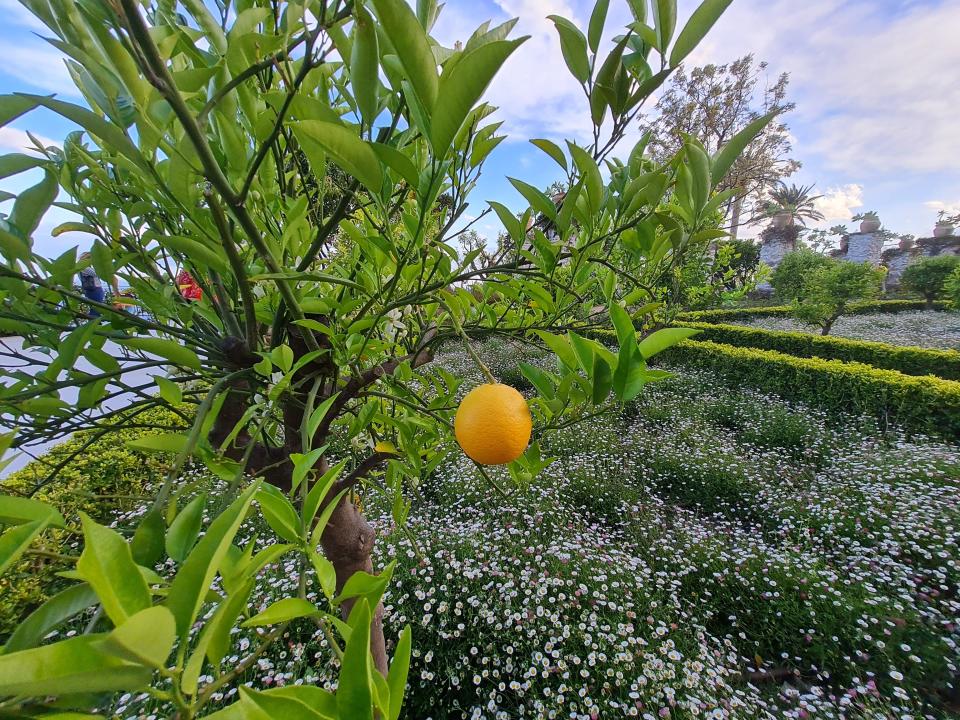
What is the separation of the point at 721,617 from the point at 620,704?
1.00 metres

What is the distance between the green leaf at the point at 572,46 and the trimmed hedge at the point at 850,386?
4.92 metres

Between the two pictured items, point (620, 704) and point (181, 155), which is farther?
point (620, 704)

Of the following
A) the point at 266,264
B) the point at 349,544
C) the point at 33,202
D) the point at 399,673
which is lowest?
the point at 349,544

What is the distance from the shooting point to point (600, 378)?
51 centimetres

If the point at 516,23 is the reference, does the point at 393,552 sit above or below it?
below

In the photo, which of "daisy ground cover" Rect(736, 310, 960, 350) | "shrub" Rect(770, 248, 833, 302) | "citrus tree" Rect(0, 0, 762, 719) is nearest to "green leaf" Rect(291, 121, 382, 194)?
"citrus tree" Rect(0, 0, 762, 719)

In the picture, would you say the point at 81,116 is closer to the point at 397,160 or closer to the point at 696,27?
the point at 397,160

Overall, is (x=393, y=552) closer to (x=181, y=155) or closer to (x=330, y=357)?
(x=330, y=357)

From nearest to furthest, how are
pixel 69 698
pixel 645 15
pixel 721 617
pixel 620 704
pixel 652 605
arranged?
pixel 69 698 < pixel 645 15 < pixel 620 704 < pixel 652 605 < pixel 721 617

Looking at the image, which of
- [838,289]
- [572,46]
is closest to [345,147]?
[572,46]

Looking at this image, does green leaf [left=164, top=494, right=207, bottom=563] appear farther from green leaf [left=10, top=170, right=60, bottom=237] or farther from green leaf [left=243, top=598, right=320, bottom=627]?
green leaf [left=10, top=170, right=60, bottom=237]

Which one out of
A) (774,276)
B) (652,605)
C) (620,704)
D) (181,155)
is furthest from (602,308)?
(774,276)

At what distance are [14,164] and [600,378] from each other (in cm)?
69

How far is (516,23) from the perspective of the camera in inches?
21.9
